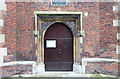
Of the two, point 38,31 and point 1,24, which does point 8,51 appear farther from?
point 38,31

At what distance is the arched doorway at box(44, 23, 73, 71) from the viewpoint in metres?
4.14

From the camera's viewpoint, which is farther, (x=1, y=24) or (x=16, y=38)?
(x=16, y=38)

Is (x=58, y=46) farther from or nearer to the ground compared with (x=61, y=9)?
nearer to the ground

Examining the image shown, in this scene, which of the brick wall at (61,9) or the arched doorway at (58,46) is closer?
the brick wall at (61,9)

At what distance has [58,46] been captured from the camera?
4.14m

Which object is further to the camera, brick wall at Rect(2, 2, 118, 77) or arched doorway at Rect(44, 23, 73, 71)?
arched doorway at Rect(44, 23, 73, 71)

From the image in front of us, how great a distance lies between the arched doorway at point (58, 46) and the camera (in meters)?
4.14

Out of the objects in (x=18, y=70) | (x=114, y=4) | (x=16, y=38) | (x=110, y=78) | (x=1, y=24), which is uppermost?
(x=114, y=4)

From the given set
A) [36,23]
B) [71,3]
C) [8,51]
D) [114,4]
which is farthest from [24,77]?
[114,4]

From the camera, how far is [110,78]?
3459mm

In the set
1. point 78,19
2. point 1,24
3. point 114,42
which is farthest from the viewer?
point 78,19

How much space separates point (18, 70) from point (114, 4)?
5.89 metres

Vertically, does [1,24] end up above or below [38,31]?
above

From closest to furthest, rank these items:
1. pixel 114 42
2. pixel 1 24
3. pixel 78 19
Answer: pixel 1 24, pixel 114 42, pixel 78 19
